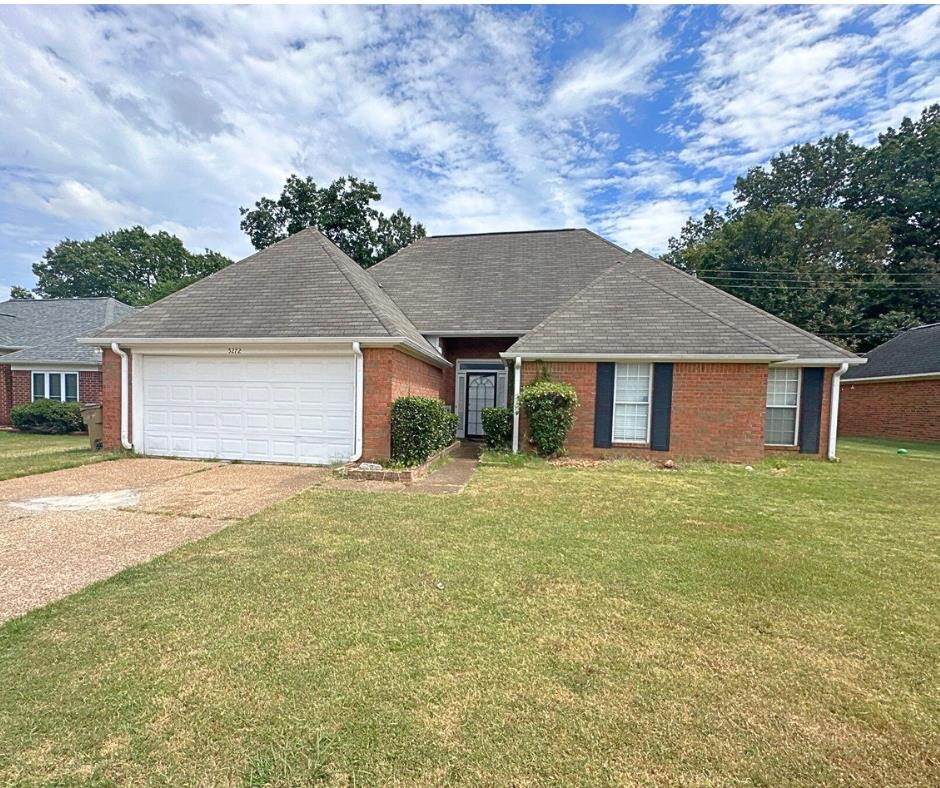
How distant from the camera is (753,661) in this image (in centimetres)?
278

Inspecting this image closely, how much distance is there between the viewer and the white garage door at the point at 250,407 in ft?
30.6

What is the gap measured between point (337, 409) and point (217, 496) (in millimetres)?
3088

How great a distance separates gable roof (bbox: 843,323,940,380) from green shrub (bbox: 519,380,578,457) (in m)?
16.7

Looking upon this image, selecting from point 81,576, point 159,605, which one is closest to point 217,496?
point 81,576

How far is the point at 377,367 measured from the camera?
9031 millimetres

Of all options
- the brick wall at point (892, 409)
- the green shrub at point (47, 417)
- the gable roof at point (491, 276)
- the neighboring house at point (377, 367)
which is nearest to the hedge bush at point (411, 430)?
the neighboring house at point (377, 367)

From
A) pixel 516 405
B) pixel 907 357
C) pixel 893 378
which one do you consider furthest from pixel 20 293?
pixel 907 357

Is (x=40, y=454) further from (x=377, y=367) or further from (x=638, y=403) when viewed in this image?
(x=638, y=403)

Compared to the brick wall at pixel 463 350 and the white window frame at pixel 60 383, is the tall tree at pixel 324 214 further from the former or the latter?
the brick wall at pixel 463 350

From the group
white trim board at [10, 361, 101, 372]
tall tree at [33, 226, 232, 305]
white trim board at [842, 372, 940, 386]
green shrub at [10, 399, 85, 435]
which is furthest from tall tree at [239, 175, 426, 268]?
white trim board at [842, 372, 940, 386]

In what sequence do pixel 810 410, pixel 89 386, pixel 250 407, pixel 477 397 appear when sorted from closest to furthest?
1. pixel 250 407
2. pixel 810 410
3. pixel 477 397
4. pixel 89 386

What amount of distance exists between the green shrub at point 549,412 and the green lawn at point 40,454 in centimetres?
968

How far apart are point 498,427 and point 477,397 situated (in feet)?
10.9

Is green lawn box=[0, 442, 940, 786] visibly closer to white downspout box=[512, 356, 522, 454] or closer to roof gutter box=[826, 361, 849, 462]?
white downspout box=[512, 356, 522, 454]
